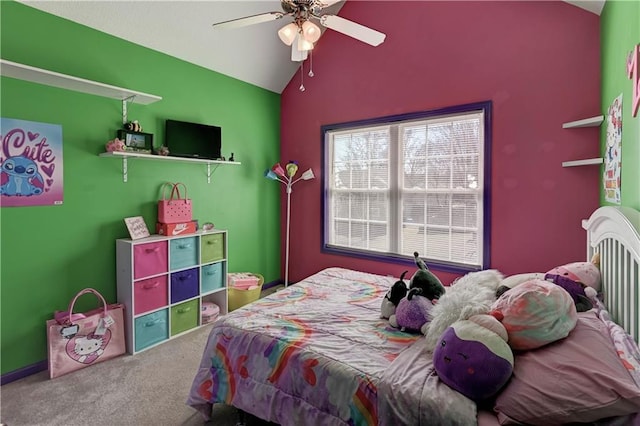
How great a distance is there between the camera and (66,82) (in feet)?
7.98

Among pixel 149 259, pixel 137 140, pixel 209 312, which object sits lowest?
pixel 209 312

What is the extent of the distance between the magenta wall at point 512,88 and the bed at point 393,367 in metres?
0.70

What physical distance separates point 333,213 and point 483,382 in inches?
121

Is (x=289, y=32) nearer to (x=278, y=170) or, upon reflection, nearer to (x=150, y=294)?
(x=278, y=170)

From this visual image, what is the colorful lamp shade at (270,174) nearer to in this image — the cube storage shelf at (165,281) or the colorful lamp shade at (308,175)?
the colorful lamp shade at (308,175)

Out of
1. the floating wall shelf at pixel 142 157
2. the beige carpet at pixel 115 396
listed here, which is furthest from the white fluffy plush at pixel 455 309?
the floating wall shelf at pixel 142 157

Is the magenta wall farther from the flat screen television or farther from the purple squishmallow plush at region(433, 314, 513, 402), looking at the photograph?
the purple squishmallow plush at region(433, 314, 513, 402)

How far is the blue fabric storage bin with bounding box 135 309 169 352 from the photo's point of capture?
9.13ft

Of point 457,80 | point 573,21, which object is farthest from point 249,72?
point 573,21

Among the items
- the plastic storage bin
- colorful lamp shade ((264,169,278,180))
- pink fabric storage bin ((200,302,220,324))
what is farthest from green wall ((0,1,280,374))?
pink fabric storage bin ((200,302,220,324))

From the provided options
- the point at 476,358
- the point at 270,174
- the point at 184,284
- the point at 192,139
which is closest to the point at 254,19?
the point at 192,139

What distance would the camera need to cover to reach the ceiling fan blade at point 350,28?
6.55 ft

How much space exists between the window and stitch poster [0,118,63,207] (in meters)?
2.61

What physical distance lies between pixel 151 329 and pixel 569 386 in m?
2.91
